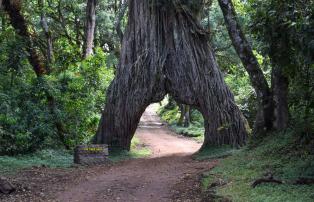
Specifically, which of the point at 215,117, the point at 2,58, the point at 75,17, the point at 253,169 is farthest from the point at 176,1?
the point at 75,17

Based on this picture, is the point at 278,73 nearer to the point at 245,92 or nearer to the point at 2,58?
the point at 2,58

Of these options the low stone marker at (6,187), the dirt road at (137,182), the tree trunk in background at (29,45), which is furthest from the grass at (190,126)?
the low stone marker at (6,187)

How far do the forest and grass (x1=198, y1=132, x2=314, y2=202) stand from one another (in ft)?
0.13

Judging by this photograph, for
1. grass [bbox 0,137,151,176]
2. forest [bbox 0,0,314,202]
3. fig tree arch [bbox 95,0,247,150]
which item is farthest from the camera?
fig tree arch [bbox 95,0,247,150]

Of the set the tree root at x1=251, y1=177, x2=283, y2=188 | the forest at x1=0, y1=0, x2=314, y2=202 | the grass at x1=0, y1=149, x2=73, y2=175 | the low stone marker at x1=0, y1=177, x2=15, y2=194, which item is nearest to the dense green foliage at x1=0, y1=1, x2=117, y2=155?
the forest at x1=0, y1=0, x2=314, y2=202

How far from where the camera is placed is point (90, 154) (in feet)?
50.2

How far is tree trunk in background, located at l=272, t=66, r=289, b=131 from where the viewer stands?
1120 cm

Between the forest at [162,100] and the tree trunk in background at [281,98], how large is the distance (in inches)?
1.0

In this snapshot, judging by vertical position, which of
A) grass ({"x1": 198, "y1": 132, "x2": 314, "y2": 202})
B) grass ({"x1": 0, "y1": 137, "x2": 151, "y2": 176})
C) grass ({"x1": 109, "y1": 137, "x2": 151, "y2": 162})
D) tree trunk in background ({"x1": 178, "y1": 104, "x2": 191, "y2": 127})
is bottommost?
grass ({"x1": 109, "y1": 137, "x2": 151, "y2": 162})

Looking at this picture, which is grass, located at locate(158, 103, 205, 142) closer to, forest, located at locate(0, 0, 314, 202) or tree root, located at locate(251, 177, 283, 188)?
forest, located at locate(0, 0, 314, 202)

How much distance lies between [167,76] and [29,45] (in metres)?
5.42

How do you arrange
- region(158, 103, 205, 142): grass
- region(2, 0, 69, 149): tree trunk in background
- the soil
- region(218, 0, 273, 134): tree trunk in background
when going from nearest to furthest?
the soil < region(218, 0, 273, 134): tree trunk in background < region(2, 0, 69, 149): tree trunk in background < region(158, 103, 205, 142): grass

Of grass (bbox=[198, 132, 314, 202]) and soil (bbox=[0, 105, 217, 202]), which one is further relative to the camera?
soil (bbox=[0, 105, 217, 202])

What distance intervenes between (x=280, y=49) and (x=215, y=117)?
8046mm
